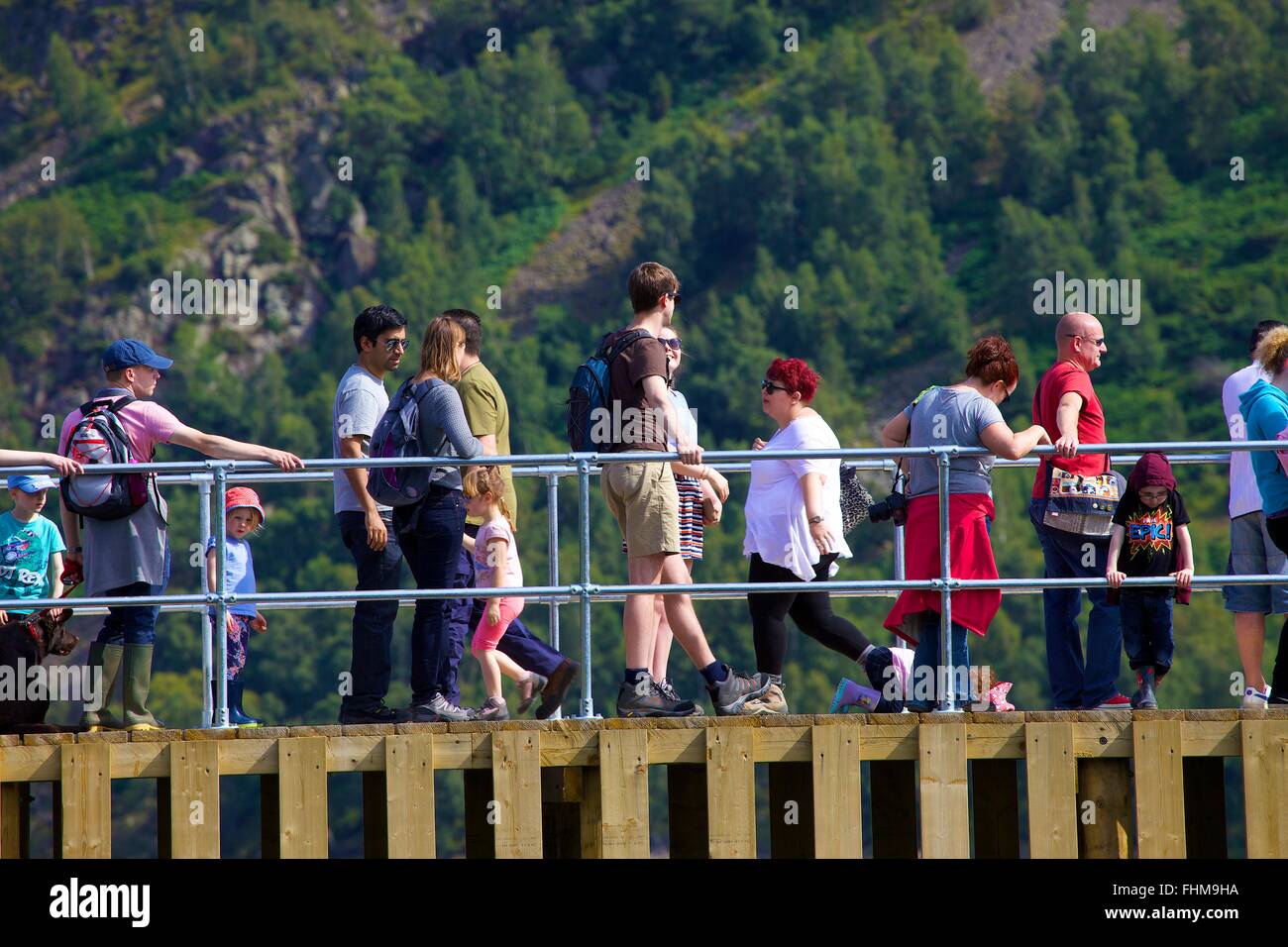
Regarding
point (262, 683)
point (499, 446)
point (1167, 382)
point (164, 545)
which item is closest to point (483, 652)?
point (499, 446)

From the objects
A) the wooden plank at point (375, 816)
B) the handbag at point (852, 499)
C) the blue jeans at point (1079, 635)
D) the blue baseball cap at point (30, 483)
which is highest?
the blue baseball cap at point (30, 483)

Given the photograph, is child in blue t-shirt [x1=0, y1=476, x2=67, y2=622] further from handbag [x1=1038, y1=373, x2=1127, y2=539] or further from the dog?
handbag [x1=1038, y1=373, x2=1127, y2=539]

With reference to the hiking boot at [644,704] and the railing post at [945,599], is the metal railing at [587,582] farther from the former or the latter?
the hiking boot at [644,704]

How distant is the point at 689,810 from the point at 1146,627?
228 centimetres

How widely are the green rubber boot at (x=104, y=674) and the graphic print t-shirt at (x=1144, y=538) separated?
14.6 ft

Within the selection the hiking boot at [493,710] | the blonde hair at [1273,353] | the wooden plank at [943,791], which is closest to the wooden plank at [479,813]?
the hiking boot at [493,710]

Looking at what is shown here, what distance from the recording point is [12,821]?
1062 cm

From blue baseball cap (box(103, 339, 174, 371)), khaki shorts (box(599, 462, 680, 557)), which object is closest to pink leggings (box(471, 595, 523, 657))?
khaki shorts (box(599, 462, 680, 557))

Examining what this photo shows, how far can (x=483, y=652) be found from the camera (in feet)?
37.1

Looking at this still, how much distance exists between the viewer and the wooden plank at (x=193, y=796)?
32.2 ft

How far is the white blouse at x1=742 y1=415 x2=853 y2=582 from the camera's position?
35.2ft

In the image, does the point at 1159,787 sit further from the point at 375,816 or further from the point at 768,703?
the point at 375,816

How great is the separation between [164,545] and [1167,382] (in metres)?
77.7

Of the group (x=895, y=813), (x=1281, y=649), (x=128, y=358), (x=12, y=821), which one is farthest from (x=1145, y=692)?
(x=12, y=821)
